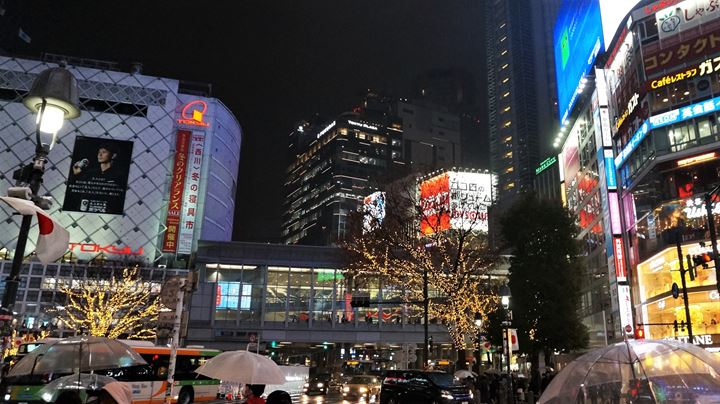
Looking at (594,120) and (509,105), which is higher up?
(509,105)

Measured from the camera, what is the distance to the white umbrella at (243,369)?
283 inches

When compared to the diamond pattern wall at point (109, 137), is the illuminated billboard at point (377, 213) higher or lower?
lower

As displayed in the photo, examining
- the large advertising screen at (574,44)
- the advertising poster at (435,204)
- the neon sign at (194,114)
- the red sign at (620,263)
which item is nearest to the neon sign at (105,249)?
the neon sign at (194,114)

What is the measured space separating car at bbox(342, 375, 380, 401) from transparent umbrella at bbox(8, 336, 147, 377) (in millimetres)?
24014

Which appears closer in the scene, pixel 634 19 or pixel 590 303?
pixel 634 19

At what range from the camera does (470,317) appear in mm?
28609

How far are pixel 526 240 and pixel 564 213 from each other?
2.72 m

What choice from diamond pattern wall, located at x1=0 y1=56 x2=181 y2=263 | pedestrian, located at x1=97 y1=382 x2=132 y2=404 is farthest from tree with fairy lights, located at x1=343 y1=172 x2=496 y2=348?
diamond pattern wall, located at x1=0 y1=56 x2=181 y2=263

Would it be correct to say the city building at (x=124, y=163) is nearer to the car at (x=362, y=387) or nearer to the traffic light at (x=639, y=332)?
the car at (x=362, y=387)

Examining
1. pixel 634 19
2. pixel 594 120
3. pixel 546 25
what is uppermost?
pixel 546 25

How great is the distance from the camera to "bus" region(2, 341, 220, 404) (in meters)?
17.8

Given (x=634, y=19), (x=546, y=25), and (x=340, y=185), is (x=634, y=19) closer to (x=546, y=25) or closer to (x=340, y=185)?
(x=340, y=185)

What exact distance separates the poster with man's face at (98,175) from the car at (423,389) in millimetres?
47747

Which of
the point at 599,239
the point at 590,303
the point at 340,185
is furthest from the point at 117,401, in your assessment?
the point at 340,185
